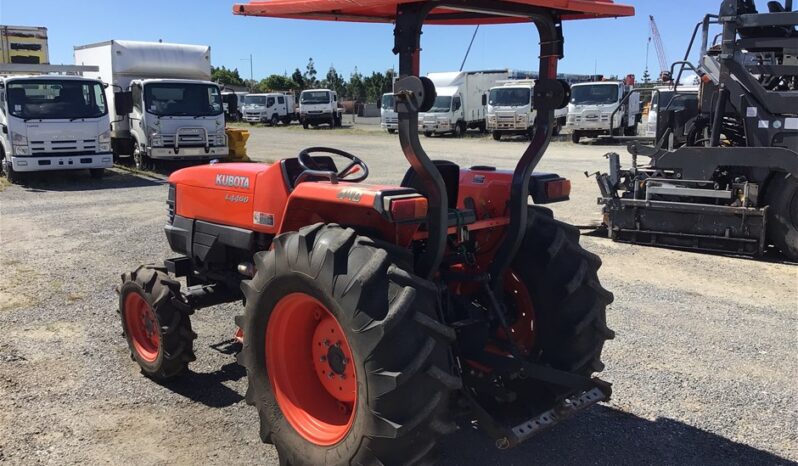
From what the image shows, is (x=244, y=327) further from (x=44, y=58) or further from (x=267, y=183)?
(x=44, y=58)

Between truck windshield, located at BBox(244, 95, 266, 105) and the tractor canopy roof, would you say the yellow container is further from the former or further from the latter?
truck windshield, located at BBox(244, 95, 266, 105)

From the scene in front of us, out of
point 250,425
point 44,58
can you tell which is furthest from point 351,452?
point 44,58

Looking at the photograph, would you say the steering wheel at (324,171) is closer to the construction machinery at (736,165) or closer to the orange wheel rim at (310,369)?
the orange wheel rim at (310,369)

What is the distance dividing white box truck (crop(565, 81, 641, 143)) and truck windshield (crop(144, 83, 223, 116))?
13.9 metres

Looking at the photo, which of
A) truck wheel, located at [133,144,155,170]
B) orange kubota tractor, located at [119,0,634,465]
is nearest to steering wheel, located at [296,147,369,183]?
orange kubota tractor, located at [119,0,634,465]

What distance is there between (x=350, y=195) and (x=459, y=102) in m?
26.9

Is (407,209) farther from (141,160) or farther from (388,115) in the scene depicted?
(388,115)

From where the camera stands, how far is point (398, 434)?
2656mm

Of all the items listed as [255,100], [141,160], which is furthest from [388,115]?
[141,160]

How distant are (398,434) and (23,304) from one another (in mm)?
4733

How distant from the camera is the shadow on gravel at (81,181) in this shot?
46.6 feet

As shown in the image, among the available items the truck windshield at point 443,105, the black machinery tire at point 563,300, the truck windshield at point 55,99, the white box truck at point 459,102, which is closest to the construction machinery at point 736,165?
the black machinery tire at point 563,300

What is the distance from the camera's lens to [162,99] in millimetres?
15922

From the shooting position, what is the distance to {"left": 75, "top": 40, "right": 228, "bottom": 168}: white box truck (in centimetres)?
1576
